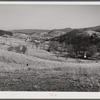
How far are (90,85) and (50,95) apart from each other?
0.54 metres

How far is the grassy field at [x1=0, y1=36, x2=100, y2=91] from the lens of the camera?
2.26 metres

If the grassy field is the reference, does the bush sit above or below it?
above

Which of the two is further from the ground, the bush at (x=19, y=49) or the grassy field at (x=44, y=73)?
the bush at (x=19, y=49)

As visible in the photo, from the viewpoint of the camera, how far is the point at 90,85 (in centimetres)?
226

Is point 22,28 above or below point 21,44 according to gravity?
above

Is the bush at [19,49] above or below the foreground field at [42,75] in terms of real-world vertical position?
above

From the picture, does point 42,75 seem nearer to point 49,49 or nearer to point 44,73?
point 44,73

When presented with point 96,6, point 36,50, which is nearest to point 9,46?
point 36,50

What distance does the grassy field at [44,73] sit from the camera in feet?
7.43

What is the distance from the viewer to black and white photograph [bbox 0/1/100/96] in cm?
227

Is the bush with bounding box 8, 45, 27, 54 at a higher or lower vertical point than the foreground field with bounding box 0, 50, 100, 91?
higher

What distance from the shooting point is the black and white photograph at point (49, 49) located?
227 centimetres

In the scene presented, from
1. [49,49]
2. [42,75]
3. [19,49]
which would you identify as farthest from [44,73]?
[19,49]

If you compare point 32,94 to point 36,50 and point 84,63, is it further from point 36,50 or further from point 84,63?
point 84,63
